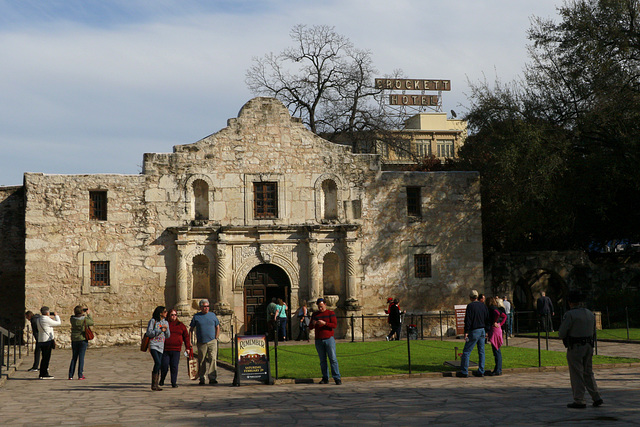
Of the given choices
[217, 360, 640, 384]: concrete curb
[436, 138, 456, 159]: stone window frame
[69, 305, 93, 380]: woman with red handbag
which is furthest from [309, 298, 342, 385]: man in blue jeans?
[436, 138, 456, 159]: stone window frame

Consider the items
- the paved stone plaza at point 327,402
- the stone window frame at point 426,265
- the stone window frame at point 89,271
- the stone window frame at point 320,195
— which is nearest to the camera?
the paved stone plaza at point 327,402

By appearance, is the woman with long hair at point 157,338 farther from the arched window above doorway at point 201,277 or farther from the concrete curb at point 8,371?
the arched window above doorway at point 201,277

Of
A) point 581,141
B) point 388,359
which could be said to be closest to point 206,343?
point 388,359

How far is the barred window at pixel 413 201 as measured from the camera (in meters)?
28.2

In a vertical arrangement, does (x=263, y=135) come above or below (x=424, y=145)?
below

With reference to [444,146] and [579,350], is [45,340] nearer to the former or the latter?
[579,350]

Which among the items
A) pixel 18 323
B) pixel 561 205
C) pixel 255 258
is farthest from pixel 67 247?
pixel 561 205

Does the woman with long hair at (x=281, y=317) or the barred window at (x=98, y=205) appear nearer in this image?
the woman with long hair at (x=281, y=317)

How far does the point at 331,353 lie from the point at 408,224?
539 inches

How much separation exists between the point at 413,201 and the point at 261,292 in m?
6.39

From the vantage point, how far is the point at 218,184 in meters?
26.6

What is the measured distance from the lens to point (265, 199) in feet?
89.0

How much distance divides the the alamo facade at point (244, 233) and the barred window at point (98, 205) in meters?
0.04

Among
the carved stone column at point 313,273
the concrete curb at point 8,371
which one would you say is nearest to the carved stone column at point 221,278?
the carved stone column at point 313,273
